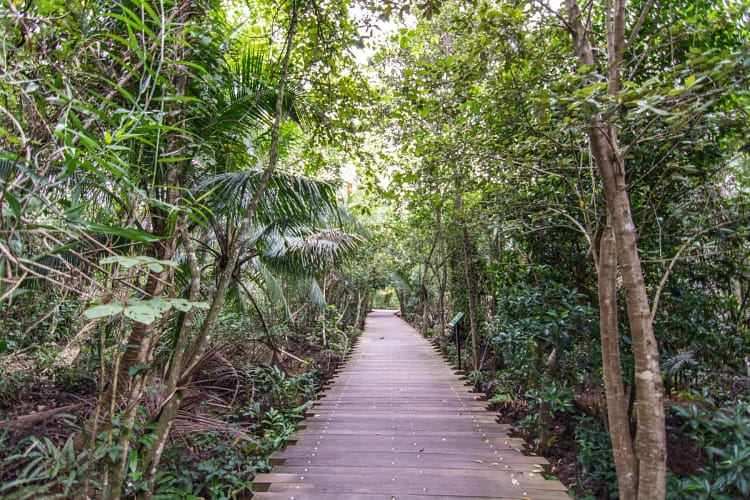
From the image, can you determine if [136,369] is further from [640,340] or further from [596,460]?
[596,460]

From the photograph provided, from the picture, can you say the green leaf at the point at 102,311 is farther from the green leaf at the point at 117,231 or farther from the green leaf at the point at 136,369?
the green leaf at the point at 136,369

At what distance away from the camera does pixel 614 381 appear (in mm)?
2635

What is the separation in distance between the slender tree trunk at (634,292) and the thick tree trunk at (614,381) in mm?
111

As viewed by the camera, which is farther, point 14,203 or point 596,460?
point 596,460

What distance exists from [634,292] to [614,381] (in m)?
0.71

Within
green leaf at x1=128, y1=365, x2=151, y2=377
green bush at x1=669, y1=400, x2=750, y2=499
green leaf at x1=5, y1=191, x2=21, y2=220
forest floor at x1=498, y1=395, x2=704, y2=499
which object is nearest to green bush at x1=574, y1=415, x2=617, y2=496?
forest floor at x1=498, y1=395, x2=704, y2=499

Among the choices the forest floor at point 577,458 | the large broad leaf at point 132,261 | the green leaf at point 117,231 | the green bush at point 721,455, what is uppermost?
the green leaf at point 117,231

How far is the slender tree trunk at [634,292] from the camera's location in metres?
2.19

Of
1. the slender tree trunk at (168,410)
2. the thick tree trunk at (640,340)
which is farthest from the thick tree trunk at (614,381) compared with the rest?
the slender tree trunk at (168,410)

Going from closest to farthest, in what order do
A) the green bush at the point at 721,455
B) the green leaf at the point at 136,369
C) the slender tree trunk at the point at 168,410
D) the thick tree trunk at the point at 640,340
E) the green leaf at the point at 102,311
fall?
the green leaf at the point at 102,311
the green leaf at the point at 136,369
the slender tree trunk at the point at 168,410
the thick tree trunk at the point at 640,340
the green bush at the point at 721,455

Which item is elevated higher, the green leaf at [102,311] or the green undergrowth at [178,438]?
the green leaf at [102,311]

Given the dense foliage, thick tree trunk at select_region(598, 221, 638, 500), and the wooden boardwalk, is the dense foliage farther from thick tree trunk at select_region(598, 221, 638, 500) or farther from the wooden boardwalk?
the wooden boardwalk

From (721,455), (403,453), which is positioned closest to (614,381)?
(721,455)

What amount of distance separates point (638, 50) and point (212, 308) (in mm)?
4079
